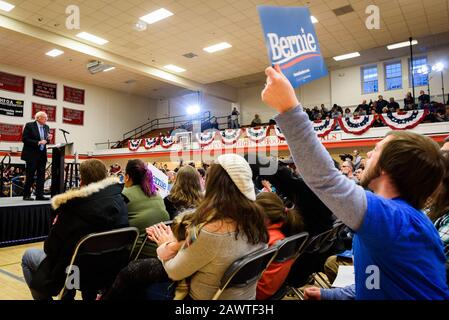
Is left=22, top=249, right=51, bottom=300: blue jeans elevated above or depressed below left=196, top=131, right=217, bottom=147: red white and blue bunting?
below

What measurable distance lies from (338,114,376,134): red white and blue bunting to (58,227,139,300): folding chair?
364 inches

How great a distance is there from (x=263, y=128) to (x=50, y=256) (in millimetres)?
9908

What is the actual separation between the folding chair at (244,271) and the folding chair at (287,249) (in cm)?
24

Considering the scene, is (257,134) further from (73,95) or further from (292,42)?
(292,42)

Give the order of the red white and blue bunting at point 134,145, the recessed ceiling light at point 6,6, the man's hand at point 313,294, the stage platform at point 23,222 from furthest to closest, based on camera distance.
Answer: the red white and blue bunting at point 134,145, the recessed ceiling light at point 6,6, the stage platform at point 23,222, the man's hand at point 313,294

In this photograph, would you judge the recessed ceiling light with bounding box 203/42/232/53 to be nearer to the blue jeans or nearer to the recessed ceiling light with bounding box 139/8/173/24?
the recessed ceiling light with bounding box 139/8/173/24

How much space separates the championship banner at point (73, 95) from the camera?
14781 mm

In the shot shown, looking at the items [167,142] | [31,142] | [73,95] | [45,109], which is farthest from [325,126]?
[45,109]

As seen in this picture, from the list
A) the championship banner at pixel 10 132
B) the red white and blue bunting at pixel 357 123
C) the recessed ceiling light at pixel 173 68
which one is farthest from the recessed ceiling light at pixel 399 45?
the championship banner at pixel 10 132

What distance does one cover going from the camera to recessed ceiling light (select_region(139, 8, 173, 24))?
8.09 m

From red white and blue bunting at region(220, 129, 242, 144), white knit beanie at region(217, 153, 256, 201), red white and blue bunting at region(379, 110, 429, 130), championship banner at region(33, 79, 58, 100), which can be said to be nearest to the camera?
white knit beanie at region(217, 153, 256, 201)

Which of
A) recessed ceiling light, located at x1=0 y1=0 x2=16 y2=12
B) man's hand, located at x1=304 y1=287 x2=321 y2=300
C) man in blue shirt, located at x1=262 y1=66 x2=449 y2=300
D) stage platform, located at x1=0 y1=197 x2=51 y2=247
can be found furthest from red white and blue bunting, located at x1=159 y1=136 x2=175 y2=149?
man in blue shirt, located at x1=262 y1=66 x2=449 y2=300

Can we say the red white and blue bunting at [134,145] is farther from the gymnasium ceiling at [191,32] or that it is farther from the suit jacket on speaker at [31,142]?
the suit jacket on speaker at [31,142]

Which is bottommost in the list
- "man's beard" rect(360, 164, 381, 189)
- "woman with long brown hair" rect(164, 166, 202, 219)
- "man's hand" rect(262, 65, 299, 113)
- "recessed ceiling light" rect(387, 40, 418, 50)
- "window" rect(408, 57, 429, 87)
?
"woman with long brown hair" rect(164, 166, 202, 219)
